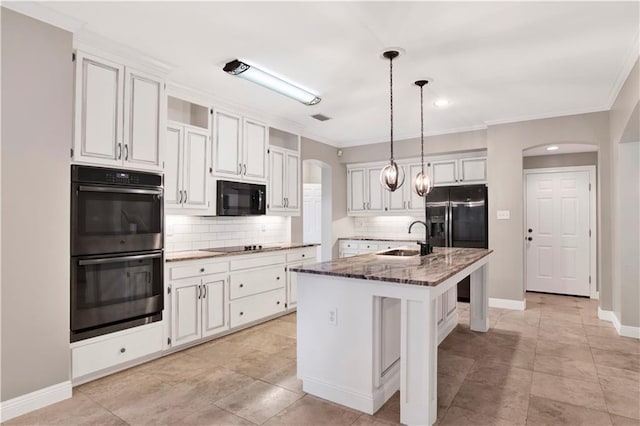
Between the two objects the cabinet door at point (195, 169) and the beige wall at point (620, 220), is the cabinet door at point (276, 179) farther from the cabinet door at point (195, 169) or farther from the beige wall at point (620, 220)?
the beige wall at point (620, 220)

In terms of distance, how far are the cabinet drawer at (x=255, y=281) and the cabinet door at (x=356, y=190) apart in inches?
103

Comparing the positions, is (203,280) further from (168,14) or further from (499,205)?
(499,205)

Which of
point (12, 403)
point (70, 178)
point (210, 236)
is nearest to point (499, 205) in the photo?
point (210, 236)

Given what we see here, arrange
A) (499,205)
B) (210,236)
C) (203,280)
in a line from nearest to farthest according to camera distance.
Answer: (203,280) → (210,236) → (499,205)

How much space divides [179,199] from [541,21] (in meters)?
3.46

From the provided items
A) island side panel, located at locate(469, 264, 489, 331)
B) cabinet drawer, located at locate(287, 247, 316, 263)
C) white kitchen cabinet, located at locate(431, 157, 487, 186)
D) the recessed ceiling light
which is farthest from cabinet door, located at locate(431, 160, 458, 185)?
cabinet drawer, located at locate(287, 247, 316, 263)

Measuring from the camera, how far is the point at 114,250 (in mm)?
2865

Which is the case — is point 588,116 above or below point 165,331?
above

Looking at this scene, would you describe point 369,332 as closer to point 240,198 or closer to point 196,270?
point 196,270

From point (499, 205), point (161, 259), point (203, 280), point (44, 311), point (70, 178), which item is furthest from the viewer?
point (499, 205)

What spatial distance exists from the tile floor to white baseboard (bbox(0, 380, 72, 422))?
5 centimetres

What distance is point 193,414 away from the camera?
7.72ft

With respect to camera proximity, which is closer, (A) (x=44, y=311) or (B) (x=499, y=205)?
(A) (x=44, y=311)

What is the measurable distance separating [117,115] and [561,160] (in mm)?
6615
